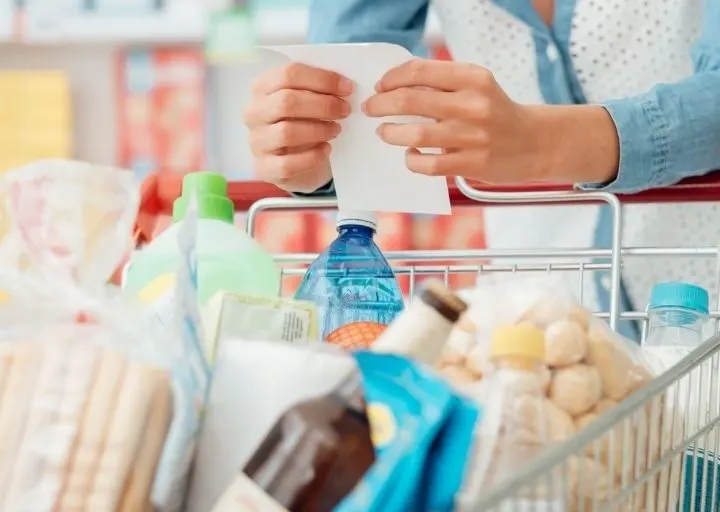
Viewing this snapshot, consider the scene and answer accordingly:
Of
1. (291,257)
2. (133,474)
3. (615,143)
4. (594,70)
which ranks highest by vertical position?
(594,70)

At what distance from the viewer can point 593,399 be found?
554 mm

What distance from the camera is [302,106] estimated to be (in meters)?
0.87

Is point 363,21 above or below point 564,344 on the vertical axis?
above

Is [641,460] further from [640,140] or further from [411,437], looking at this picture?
[640,140]

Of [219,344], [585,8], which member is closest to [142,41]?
[585,8]

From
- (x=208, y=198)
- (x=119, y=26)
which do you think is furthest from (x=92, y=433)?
(x=119, y=26)

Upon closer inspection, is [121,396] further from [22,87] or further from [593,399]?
[22,87]

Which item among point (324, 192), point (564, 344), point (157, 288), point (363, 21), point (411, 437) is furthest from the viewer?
point (363, 21)

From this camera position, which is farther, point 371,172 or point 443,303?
point 371,172

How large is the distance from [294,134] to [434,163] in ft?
0.40

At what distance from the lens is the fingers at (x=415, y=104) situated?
0.82m

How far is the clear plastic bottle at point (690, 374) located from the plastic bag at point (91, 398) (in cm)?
27

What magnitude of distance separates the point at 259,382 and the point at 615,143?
53 centimetres

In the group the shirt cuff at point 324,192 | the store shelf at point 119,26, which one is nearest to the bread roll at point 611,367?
the shirt cuff at point 324,192
